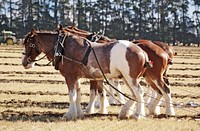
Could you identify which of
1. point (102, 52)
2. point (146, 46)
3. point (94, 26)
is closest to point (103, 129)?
point (102, 52)

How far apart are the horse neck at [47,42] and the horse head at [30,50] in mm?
168

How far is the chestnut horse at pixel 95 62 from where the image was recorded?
1012 centimetres

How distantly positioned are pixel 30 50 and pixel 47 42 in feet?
1.93

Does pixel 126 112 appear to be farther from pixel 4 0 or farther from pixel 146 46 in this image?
pixel 4 0

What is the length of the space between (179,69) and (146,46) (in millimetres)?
17130

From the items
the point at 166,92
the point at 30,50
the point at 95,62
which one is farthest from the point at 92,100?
the point at 30,50

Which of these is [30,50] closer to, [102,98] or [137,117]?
[102,98]

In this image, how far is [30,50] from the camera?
11.4 meters

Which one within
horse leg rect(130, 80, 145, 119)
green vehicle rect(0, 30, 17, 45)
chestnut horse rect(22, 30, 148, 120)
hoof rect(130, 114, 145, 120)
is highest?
chestnut horse rect(22, 30, 148, 120)

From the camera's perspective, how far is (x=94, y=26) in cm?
8200

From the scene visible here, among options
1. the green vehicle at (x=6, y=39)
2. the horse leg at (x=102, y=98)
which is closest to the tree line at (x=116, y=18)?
the green vehicle at (x=6, y=39)

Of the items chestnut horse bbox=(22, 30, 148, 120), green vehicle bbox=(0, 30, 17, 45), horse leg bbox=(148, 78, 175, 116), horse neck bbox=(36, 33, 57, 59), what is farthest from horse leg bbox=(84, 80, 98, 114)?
green vehicle bbox=(0, 30, 17, 45)

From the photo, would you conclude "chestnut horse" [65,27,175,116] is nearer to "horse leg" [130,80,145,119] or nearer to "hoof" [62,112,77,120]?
"horse leg" [130,80,145,119]

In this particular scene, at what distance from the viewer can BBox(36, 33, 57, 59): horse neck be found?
1123 cm
